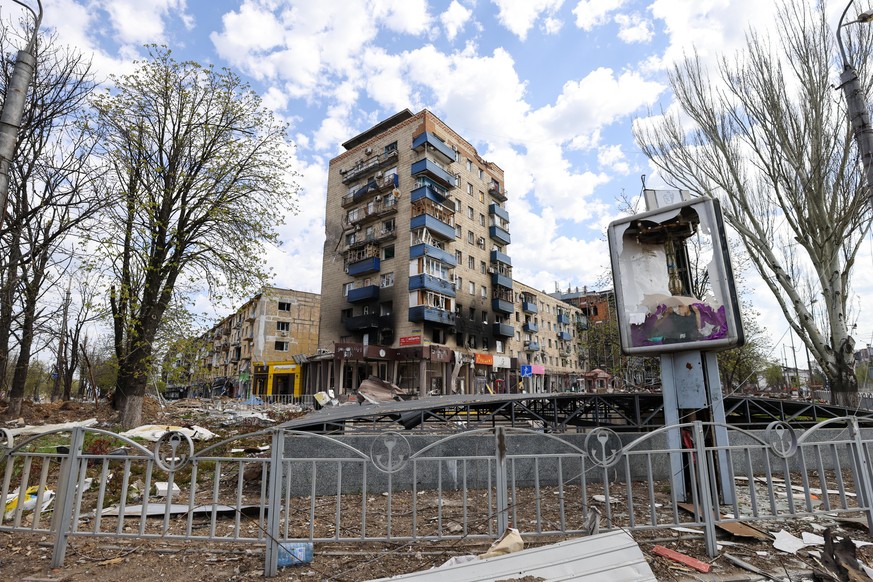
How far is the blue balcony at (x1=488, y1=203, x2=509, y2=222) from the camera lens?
45.2 metres

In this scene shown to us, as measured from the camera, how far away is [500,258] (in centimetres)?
4428

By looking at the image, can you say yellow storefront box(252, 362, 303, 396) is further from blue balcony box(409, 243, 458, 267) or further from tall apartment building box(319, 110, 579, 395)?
blue balcony box(409, 243, 458, 267)

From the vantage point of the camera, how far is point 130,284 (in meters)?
13.7

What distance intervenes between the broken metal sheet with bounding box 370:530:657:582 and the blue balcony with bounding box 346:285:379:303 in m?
33.7

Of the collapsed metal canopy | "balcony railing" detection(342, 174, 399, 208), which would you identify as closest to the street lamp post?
the collapsed metal canopy

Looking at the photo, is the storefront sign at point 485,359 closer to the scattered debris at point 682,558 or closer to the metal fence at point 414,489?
the metal fence at point 414,489

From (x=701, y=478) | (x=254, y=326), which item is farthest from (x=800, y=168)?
(x=254, y=326)

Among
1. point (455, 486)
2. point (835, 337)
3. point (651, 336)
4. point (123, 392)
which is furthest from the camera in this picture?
point (123, 392)

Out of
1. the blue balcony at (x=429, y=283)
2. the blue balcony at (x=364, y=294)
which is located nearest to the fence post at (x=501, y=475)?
the blue balcony at (x=429, y=283)

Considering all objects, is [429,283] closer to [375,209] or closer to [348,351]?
[348,351]

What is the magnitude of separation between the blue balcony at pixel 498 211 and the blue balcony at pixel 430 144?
7700 mm

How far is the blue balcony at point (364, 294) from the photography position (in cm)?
3666

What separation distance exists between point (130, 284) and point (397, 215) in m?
25.4

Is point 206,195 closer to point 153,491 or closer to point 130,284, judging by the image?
point 130,284
